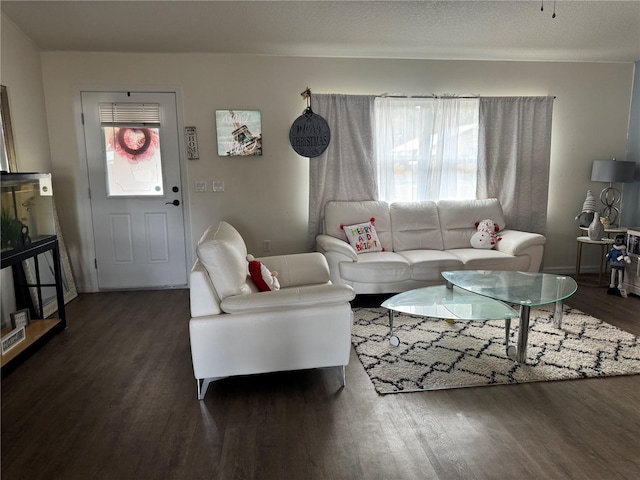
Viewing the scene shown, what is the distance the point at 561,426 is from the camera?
209cm

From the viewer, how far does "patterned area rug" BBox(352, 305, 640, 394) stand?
8.42 feet

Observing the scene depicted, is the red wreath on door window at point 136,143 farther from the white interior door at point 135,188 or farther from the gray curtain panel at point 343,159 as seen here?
the gray curtain panel at point 343,159

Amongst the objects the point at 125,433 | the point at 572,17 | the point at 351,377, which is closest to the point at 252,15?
the point at 572,17

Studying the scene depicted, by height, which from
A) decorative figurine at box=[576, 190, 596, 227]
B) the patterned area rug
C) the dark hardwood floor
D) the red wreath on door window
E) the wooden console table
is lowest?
the dark hardwood floor

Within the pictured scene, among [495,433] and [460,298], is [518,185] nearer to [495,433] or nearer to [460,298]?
[460,298]

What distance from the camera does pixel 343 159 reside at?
4555 mm

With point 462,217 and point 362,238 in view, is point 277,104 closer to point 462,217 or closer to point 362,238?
point 362,238

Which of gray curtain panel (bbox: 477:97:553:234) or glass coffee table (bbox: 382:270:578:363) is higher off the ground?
gray curtain panel (bbox: 477:97:553:234)

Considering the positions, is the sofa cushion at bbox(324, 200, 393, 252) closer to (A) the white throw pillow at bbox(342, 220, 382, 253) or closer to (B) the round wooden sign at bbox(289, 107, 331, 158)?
(A) the white throw pillow at bbox(342, 220, 382, 253)

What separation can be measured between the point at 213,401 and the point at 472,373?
1.54 meters

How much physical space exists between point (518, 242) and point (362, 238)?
149cm

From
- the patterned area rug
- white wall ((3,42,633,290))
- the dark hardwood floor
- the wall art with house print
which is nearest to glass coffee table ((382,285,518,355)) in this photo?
the patterned area rug

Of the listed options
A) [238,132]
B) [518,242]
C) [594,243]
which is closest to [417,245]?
[518,242]

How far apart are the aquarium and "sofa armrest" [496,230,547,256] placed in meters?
4.01
